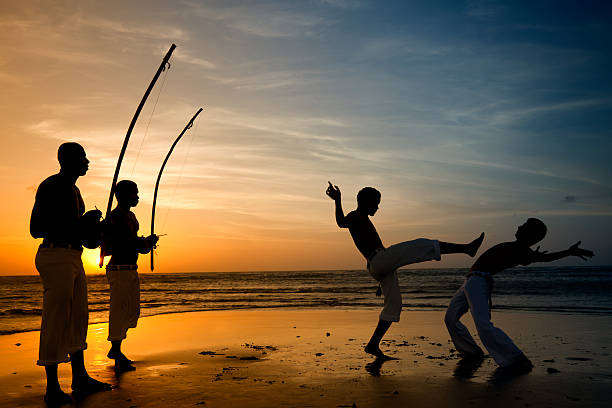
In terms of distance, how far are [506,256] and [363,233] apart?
1816 mm

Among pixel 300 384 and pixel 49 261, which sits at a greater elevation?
pixel 49 261

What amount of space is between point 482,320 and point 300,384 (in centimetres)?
242

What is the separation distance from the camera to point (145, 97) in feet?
30.8

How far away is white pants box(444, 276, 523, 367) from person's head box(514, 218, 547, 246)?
0.71 m

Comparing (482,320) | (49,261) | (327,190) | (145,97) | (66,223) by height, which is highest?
(145,97)

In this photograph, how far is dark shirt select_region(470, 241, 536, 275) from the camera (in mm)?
6352

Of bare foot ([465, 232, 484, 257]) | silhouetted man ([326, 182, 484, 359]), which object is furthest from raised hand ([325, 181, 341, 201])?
bare foot ([465, 232, 484, 257])

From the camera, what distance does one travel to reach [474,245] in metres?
6.00

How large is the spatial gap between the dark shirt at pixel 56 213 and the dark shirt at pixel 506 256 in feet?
15.8

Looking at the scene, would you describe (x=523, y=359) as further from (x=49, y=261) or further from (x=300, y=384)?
(x=49, y=261)

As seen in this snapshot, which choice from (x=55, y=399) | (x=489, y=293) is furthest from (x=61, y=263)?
(x=489, y=293)

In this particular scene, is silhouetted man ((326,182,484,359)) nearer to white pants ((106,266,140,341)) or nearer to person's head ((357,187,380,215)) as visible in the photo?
person's head ((357,187,380,215))

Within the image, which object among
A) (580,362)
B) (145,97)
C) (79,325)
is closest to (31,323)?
(145,97)

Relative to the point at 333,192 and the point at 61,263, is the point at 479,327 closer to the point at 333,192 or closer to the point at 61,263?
the point at 333,192
